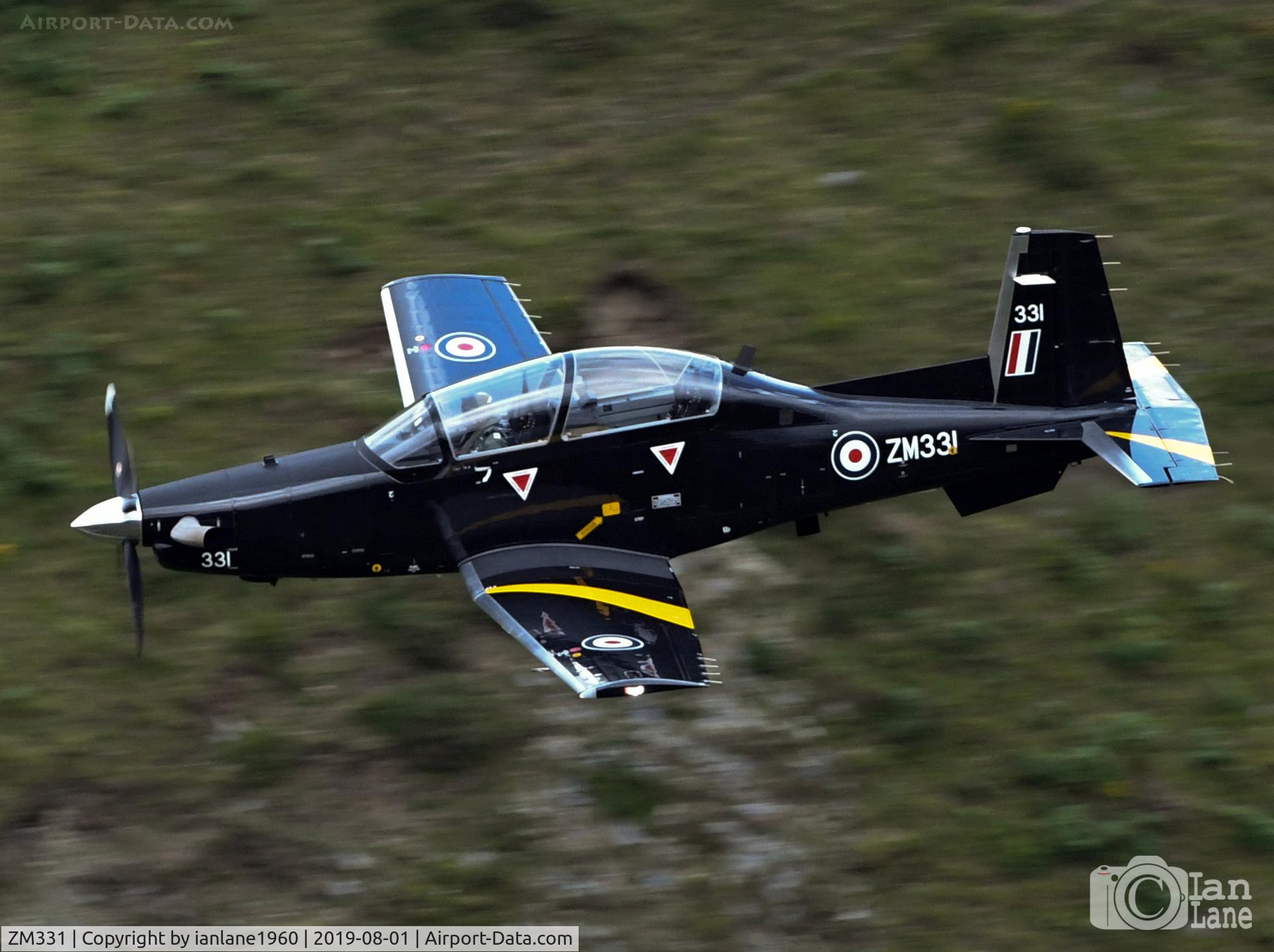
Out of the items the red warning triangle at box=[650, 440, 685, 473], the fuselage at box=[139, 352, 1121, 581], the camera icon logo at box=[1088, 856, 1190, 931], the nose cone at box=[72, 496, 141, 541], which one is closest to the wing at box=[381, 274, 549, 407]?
the fuselage at box=[139, 352, 1121, 581]

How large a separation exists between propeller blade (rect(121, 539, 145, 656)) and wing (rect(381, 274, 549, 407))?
2.67 meters

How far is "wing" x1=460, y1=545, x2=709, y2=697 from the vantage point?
31.0 ft

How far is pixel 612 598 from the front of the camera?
34.6ft

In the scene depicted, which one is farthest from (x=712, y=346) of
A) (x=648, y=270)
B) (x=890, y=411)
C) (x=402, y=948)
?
(x=402, y=948)

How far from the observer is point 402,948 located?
9703mm

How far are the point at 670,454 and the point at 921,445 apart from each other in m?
2.11

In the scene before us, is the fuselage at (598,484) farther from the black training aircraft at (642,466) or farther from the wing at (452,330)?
the wing at (452,330)

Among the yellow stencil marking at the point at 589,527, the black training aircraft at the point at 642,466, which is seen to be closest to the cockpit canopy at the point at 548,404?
the black training aircraft at the point at 642,466

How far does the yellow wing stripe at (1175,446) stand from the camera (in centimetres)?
1152

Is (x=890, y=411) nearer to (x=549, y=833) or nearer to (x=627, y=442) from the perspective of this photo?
(x=627, y=442)

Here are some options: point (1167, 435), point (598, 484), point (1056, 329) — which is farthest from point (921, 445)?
point (598, 484)

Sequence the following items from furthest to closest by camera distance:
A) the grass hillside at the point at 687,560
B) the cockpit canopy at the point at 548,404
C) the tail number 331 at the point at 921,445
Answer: the tail number 331 at the point at 921,445 → the cockpit canopy at the point at 548,404 → the grass hillside at the point at 687,560

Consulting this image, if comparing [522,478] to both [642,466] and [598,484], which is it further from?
[642,466]

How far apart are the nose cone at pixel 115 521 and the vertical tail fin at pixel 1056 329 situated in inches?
271
